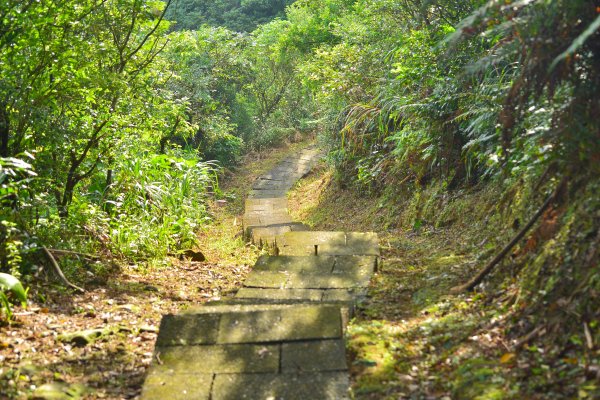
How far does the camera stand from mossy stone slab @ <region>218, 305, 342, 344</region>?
11.1 feet

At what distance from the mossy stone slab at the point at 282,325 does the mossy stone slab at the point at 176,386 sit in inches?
12.5

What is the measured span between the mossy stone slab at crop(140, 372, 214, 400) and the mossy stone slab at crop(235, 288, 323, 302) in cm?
142

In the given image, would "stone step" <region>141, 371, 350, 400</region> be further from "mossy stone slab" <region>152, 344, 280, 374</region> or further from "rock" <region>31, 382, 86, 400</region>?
"rock" <region>31, 382, 86, 400</region>

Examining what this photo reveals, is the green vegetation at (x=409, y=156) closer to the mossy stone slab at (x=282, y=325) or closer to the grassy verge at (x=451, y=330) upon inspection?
the grassy verge at (x=451, y=330)

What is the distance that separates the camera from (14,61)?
5.03m

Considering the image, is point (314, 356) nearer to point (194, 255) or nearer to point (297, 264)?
point (297, 264)

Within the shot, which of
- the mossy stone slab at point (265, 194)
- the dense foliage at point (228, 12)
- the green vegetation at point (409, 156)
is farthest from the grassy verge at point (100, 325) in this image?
the dense foliage at point (228, 12)

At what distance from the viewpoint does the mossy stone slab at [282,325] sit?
338 centimetres

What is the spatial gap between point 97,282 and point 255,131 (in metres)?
10.2

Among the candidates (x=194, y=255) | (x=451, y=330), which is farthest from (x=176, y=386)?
(x=194, y=255)

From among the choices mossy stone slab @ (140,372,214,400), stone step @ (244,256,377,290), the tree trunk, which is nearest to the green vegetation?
the tree trunk

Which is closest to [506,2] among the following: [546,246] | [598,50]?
[598,50]

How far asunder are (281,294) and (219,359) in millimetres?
1398

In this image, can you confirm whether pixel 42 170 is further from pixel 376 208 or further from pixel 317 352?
pixel 376 208
